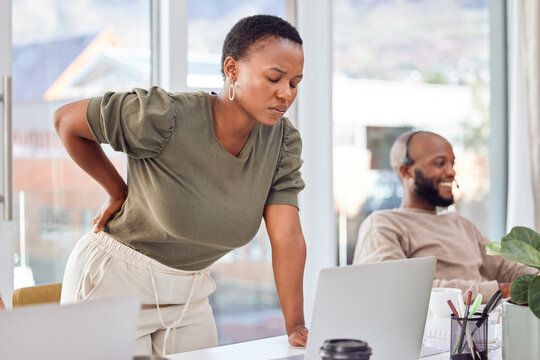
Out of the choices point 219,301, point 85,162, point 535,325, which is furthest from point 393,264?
point 219,301

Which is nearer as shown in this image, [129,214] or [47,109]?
[129,214]

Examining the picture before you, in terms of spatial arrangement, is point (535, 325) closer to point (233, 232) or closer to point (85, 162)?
point (233, 232)

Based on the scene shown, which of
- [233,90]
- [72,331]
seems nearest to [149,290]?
[233,90]

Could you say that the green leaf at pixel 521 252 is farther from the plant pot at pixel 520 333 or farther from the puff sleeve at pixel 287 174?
the puff sleeve at pixel 287 174

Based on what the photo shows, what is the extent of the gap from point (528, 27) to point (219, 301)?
221cm

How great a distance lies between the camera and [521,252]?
3.95 feet

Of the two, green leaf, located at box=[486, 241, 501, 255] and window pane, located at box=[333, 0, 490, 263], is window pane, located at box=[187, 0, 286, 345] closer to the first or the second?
window pane, located at box=[333, 0, 490, 263]

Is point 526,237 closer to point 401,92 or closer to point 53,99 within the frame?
point 53,99

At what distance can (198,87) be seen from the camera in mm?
2885

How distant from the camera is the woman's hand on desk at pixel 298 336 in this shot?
1.43m

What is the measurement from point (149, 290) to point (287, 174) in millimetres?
427

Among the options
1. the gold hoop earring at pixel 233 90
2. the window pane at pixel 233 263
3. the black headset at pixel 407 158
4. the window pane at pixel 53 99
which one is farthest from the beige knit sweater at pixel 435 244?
the window pane at pixel 53 99

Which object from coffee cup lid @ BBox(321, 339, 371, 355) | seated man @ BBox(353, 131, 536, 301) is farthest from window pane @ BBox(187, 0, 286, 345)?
coffee cup lid @ BBox(321, 339, 371, 355)

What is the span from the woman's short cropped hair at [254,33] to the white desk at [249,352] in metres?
0.65
